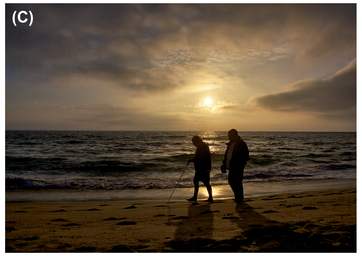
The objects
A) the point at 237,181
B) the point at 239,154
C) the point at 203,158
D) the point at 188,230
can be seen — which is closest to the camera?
the point at 188,230

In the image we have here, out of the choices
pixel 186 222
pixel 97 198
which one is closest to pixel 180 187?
pixel 97 198

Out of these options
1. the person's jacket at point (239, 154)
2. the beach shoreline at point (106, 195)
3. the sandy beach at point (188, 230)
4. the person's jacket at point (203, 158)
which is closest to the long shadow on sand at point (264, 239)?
the sandy beach at point (188, 230)

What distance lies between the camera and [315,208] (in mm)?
5168

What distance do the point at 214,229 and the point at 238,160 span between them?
287 centimetres

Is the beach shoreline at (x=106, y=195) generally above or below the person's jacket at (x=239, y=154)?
below

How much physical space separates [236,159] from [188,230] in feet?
10.0

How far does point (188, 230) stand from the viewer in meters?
3.81

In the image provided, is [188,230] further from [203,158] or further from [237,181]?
[203,158]

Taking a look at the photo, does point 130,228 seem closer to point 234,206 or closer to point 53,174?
point 234,206

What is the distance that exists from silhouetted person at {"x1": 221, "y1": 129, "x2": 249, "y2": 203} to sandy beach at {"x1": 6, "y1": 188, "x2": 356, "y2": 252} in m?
0.90

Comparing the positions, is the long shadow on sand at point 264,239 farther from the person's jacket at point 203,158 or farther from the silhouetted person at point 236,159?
the person's jacket at point 203,158

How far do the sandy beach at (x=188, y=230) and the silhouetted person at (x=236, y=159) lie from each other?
2.94ft

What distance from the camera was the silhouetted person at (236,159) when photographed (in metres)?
6.31

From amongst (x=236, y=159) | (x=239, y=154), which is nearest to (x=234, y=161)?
(x=236, y=159)
